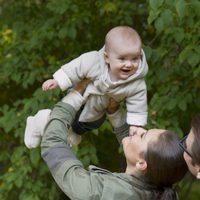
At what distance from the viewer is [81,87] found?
2.30 m

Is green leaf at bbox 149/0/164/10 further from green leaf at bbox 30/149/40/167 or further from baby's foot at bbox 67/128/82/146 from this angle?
green leaf at bbox 30/149/40/167

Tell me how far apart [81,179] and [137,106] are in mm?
430

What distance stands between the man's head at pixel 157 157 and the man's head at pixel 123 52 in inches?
9.9

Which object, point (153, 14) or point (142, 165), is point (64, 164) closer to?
point (142, 165)

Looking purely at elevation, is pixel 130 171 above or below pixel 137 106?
below

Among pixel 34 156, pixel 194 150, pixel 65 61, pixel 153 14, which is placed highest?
pixel 153 14

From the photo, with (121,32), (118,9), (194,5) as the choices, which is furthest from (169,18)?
(118,9)

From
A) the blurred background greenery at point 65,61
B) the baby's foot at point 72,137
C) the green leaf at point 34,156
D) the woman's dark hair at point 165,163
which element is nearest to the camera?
the woman's dark hair at point 165,163

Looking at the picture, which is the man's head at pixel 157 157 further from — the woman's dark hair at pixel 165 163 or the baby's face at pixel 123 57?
the baby's face at pixel 123 57

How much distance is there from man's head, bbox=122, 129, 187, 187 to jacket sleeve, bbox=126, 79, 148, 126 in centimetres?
19

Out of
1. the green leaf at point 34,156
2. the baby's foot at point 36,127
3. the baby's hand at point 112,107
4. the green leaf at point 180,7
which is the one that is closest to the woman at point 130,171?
the baby's foot at point 36,127

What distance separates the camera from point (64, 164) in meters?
2.04

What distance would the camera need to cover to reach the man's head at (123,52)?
2.17 metres

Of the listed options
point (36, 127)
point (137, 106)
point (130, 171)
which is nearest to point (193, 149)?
point (130, 171)
